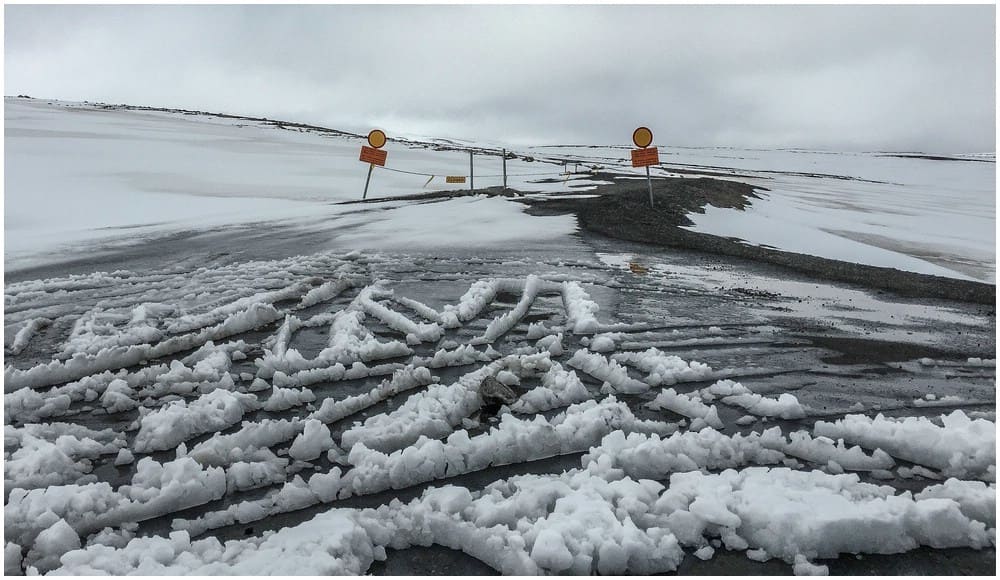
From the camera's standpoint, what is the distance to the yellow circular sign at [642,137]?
13242 millimetres

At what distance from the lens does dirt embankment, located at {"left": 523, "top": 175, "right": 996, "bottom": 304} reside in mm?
6848

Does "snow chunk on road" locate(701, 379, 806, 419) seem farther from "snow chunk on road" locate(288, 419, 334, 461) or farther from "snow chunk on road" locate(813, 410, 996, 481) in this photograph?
"snow chunk on road" locate(288, 419, 334, 461)

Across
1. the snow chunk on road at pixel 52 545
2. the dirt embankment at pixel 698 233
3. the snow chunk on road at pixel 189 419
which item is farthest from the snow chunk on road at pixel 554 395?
the dirt embankment at pixel 698 233

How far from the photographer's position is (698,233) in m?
10.5

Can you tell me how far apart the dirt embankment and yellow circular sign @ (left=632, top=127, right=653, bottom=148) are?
136 cm

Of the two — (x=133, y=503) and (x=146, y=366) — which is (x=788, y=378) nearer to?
(x=133, y=503)

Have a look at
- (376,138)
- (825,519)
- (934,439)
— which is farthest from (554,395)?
(376,138)

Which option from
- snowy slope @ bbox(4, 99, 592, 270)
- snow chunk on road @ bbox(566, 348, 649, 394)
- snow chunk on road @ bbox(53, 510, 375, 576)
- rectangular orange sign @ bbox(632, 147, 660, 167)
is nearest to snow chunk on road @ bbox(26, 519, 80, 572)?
snow chunk on road @ bbox(53, 510, 375, 576)

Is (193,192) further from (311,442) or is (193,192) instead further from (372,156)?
(311,442)

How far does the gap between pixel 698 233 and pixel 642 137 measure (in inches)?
151

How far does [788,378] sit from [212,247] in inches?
314

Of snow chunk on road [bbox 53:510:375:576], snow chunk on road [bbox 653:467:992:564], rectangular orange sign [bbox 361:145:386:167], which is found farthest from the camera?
rectangular orange sign [bbox 361:145:386:167]

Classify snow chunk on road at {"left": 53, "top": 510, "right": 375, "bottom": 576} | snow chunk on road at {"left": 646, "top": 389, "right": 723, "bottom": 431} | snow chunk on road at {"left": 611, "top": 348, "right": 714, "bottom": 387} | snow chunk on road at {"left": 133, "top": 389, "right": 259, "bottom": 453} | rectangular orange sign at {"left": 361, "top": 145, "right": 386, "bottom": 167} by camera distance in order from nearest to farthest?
snow chunk on road at {"left": 53, "top": 510, "right": 375, "bottom": 576} < snow chunk on road at {"left": 133, "top": 389, "right": 259, "bottom": 453} < snow chunk on road at {"left": 646, "top": 389, "right": 723, "bottom": 431} < snow chunk on road at {"left": 611, "top": 348, "right": 714, "bottom": 387} < rectangular orange sign at {"left": 361, "top": 145, "right": 386, "bottom": 167}

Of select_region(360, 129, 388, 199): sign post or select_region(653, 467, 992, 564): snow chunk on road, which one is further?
select_region(360, 129, 388, 199): sign post
